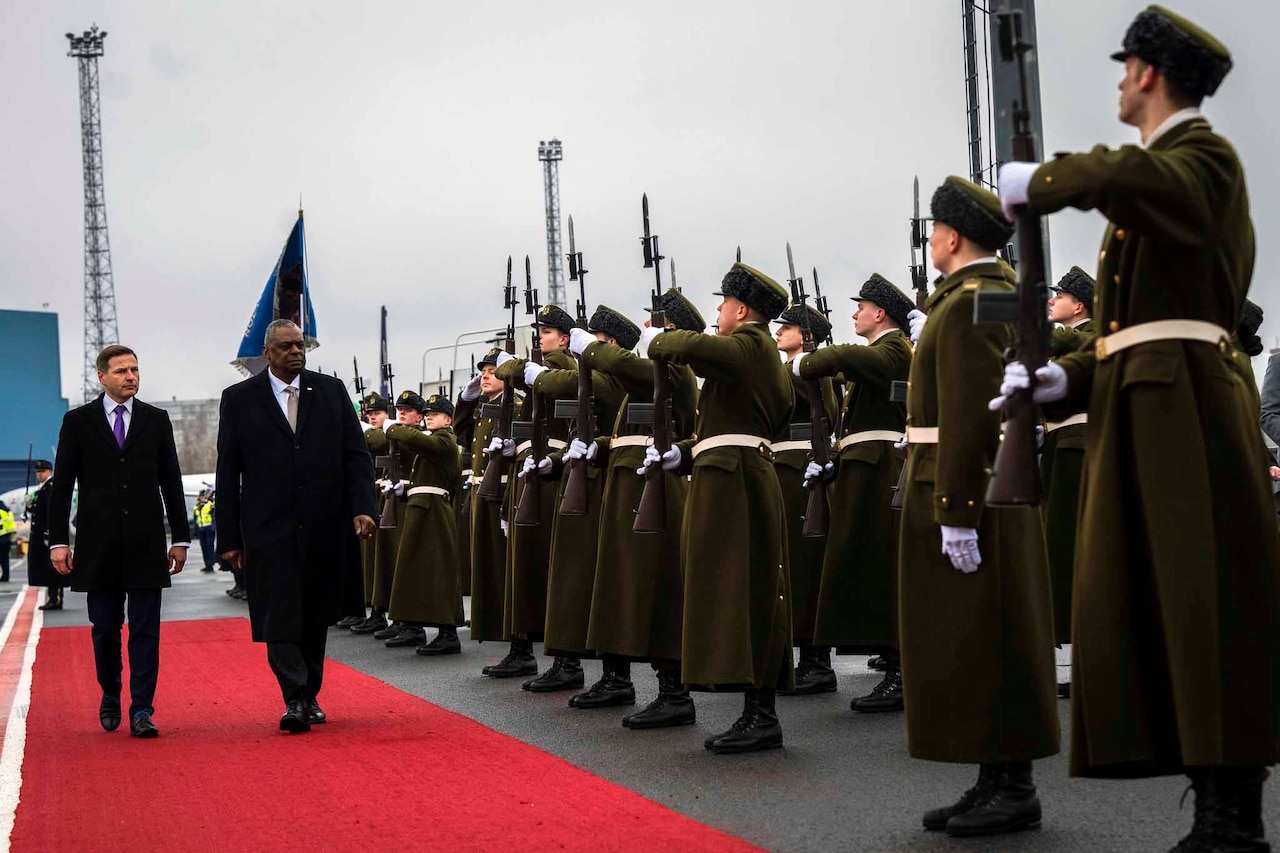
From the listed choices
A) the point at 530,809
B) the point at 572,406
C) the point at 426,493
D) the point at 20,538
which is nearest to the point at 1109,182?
the point at 530,809

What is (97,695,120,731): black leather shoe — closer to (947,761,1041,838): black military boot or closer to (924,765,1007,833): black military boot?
(924,765,1007,833): black military boot

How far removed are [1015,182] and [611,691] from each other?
4.73 metres

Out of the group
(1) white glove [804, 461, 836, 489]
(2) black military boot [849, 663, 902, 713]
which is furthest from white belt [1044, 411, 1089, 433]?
(2) black military boot [849, 663, 902, 713]

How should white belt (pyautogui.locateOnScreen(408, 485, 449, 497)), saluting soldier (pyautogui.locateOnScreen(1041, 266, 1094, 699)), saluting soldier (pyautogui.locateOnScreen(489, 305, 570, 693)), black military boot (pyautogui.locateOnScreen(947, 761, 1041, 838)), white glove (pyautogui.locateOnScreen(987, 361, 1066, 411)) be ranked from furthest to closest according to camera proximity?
1. white belt (pyautogui.locateOnScreen(408, 485, 449, 497))
2. saluting soldier (pyautogui.locateOnScreen(489, 305, 570, 693))
3. saluting soldier (pyautogui.locateOnScreen(1041, 266, 1094, 699))
4. black military boot (pyautogui.locateOnScreen(947, 761, 1041, 838))
5. white glove (pyautogui.locateOnScreen(987, 361, 1066, 411))

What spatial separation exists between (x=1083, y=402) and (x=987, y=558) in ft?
2.41

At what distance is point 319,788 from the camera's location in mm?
5891

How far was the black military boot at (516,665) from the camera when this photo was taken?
9586 millimetres

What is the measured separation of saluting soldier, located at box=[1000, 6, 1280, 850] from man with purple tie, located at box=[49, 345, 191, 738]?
5.04m

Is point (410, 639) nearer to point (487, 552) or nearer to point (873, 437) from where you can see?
point (487, 552)

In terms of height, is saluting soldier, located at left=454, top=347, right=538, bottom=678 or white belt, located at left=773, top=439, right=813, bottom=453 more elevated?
white belt, located at left=773, top=439, right=813, bottom=453

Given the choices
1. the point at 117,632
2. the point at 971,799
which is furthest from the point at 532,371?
the point at 971,799

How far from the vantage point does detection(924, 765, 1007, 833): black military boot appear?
484cm

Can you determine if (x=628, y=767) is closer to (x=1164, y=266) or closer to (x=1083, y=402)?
(x=1083, y=402)

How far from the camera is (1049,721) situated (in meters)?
4.89
